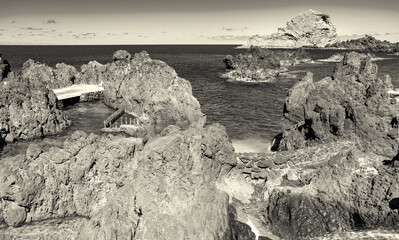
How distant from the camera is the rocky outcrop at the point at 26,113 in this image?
141ft

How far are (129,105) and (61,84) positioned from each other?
25146 mm

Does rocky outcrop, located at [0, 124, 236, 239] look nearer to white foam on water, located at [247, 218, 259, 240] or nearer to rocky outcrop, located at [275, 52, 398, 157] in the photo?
white foam on water, located at [247, 218, 259, 240]

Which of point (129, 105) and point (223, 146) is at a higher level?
point (223, 146)

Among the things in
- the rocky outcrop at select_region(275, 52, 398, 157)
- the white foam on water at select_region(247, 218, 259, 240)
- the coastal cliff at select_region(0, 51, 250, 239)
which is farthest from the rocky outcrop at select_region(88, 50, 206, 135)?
the white foam on water at select_region(247, 218, 259, 240)

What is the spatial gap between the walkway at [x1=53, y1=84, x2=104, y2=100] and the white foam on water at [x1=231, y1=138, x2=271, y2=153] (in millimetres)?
37452

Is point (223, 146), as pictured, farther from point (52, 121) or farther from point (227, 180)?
point (52, 121)

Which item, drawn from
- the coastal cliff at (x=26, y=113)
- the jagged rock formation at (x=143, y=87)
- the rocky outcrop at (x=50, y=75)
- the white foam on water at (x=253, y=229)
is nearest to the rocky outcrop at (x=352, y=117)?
the jagged rock formation at (x=143, y=87)

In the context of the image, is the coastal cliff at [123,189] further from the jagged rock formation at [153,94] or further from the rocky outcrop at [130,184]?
the jagged rock formation at [153,94]

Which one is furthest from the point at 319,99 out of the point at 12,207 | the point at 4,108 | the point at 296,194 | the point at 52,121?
the point at 4,108

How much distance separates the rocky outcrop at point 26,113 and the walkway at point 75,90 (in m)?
16.0

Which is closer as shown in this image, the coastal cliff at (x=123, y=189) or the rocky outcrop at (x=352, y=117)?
the coastal cliff at (x=123, y=189)

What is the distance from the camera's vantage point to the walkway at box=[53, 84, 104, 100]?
64.9 meters

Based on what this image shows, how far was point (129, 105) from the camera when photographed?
5831 centimetres

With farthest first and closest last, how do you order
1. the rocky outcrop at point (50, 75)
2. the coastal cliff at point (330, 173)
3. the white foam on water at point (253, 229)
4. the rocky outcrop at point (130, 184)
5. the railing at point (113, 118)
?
the rocky outcrop at point (50, 75), the railing at point (113, 118), the coastal cliff at point (330, 173), the white foam on water at point (253, 229), the rocky outcrop at point (130, 184)
